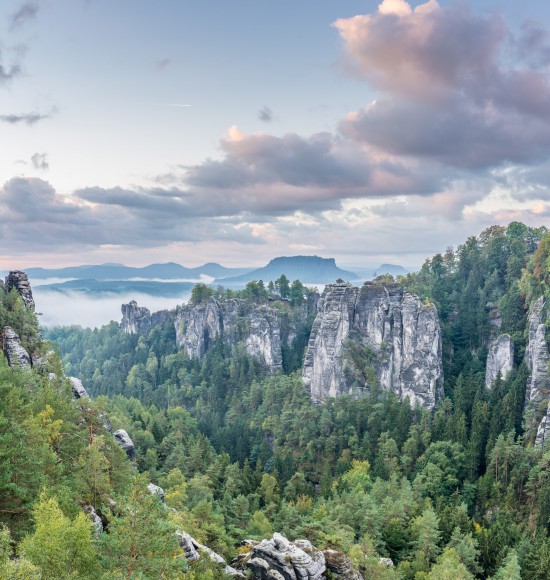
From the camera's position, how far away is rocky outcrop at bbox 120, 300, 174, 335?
14638cm

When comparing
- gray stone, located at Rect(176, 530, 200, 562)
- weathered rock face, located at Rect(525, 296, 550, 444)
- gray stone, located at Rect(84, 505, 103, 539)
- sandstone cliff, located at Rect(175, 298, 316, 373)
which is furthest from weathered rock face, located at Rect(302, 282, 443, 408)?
gray stone, located at Rect(84, 505, 103, 539)

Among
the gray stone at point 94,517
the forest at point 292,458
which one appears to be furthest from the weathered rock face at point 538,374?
the gray stone at point 94,517

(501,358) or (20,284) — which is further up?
(20,284)

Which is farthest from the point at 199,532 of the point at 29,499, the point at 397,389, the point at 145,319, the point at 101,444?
the point at 145,319

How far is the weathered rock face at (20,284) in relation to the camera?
168 feet

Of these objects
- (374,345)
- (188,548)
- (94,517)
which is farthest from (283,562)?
(374,345)

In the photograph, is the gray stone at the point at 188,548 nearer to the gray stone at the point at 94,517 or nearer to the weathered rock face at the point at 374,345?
the gray stone at the point at 94,517

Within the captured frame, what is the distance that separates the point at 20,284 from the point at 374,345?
57559mm

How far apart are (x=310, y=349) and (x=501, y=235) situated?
4184 centimetres

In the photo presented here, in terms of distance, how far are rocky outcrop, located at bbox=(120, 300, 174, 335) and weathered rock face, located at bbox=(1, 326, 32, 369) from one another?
101089 mm

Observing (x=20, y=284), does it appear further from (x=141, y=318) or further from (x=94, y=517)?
(x=141, y=318)

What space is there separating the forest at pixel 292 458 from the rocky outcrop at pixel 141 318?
17.9 m

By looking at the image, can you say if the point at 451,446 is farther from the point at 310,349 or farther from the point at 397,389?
the point at 310,349

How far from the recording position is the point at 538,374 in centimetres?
6341
